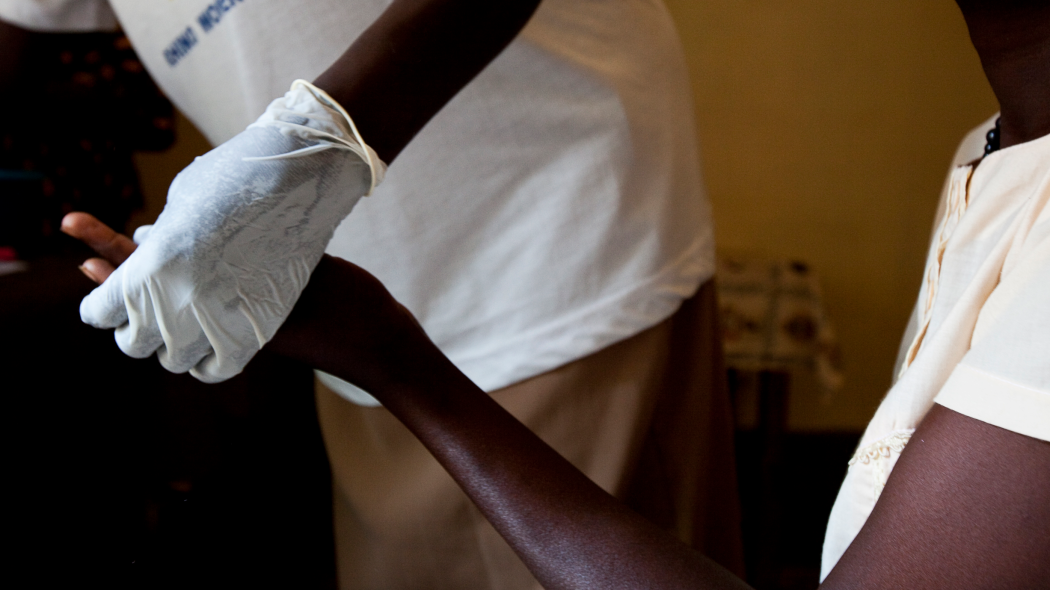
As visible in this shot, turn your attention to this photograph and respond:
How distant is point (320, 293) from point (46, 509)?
0.75 feet

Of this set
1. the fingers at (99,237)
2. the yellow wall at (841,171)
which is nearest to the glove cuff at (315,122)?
the fingers at (99,237)

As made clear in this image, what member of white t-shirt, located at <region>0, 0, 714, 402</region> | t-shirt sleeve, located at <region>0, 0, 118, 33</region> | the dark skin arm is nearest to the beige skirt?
white t-shirt, located at <region>0, 0, 714, 402</region>

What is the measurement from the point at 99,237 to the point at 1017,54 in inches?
21.6

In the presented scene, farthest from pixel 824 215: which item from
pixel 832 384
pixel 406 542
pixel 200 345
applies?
pixel 200 345

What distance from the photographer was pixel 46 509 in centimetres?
44

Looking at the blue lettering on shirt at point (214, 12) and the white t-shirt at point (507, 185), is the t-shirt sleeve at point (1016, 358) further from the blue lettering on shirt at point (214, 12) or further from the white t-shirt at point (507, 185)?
the blue lettering on shirt at point (214, 12)

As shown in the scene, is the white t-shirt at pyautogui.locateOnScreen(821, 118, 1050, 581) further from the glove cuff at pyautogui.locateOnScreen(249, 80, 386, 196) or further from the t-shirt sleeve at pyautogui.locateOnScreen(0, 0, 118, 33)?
the t-shirt sleeve at pyautogui.locateOnScreen(0, 0, 118, 33)

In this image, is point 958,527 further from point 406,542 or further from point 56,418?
point 56,418

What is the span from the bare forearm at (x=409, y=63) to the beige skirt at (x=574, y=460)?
252 mm

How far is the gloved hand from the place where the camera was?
334mm

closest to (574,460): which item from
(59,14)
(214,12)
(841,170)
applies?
(214,12)

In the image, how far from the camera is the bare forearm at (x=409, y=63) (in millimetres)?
412

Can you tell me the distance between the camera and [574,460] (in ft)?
1.94

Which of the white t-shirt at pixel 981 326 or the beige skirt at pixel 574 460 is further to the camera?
the beige skirt at pixel 574 460
